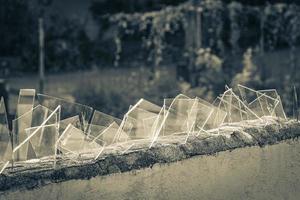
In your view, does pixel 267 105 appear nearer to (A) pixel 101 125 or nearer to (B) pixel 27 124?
(A) pixel 101 125

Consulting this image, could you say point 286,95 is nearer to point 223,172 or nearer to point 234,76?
point 234,76

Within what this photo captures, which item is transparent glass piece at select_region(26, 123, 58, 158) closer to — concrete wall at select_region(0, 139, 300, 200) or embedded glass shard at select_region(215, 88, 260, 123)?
concrete wall at select_region(0, 139, 300, 200)

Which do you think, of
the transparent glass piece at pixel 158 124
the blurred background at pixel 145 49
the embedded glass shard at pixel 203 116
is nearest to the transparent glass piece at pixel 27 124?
the transparent glass piece at pixel 158 124

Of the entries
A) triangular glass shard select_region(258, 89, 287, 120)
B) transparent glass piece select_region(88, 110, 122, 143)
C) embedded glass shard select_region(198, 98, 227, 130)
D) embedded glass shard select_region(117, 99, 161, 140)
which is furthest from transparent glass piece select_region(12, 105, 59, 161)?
triangular glass shard select_region(258, 89, 287, 120)

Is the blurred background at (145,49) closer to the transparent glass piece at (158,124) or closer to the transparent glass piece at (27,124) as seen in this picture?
the transparent glass piece at (158,124)

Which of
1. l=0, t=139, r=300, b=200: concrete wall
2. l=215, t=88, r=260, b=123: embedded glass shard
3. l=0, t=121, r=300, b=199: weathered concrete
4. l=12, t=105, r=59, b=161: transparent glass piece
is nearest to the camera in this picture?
l=0, t=121, r=300, b=199: weathered concrete

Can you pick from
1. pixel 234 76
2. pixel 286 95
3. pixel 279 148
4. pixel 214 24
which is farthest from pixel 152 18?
pixel 279 148
